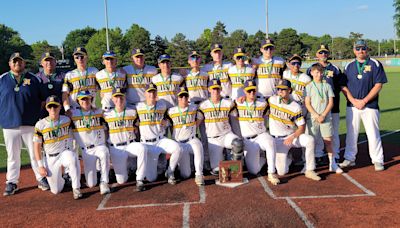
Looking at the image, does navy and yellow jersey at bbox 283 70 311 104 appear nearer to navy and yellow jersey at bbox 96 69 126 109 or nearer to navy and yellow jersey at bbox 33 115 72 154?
navy and yellow jersey at bbox 96 69 126 109

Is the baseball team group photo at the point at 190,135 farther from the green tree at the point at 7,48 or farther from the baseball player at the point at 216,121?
the green tree at the point at 7,48

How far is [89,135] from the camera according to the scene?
6277 mm

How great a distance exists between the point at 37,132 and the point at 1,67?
5041 cm

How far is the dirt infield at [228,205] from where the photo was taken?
462cm

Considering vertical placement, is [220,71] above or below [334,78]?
above

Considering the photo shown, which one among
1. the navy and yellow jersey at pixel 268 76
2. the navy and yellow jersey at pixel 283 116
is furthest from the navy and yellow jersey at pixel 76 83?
the navy and yellow jersey at pixel 283 116

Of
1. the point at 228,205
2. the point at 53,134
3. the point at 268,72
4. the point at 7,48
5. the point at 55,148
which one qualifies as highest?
the point at 7,48

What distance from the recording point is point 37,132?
596 centimetres

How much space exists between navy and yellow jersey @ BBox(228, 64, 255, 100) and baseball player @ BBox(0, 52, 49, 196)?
362cm

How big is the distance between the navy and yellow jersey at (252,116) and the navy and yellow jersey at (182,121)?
0.91m

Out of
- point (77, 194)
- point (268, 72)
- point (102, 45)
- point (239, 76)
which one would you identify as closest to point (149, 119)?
point (77, 194)

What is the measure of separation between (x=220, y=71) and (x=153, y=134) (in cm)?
190

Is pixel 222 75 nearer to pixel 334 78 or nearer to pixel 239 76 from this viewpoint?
pixel 239 76

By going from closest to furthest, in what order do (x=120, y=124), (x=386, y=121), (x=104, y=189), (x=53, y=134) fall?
(x=104, y=189)
(x=53, y=134)
(x=120, y=124)
(x=386, y=121)
